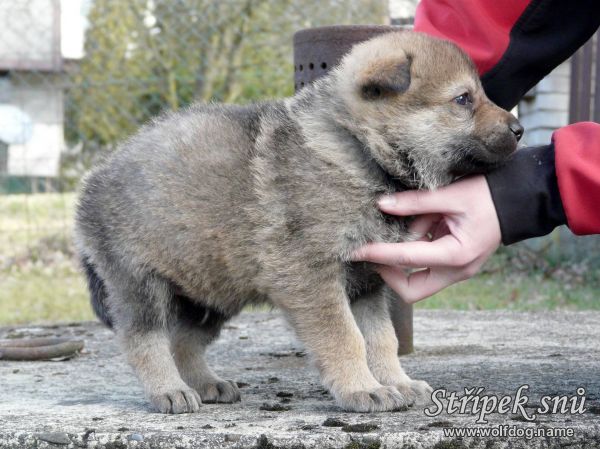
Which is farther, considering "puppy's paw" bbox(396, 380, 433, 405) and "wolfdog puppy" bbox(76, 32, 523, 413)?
"puppy's paw" bbox(396, 380, 433, 405)

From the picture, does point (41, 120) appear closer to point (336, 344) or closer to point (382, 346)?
point (382, 346)

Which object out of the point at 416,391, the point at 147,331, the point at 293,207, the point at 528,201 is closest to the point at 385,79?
the point at 293,207

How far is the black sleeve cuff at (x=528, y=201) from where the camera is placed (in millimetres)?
2814

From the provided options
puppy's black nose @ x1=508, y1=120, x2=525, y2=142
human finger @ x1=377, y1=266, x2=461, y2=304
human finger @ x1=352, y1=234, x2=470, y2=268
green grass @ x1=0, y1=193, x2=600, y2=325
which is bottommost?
green grass @ x1=0, y1=193, x2=600, y2=325

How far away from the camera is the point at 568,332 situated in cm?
469

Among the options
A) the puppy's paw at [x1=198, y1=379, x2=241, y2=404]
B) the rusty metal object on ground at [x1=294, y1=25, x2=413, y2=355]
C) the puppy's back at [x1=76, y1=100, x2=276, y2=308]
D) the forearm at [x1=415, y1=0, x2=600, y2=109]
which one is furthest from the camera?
the rusty metal object on ground at [x1=294, y1=25, x2=413, y2=355]

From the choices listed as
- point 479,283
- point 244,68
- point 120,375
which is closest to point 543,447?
point 120,375

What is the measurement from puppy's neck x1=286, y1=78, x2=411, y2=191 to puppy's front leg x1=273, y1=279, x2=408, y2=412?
1.26 ft

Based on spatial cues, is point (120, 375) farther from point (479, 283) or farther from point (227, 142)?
point (479, 283)

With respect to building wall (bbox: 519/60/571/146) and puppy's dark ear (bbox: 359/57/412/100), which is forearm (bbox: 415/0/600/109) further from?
building wall (bbox: 519/60/571/146)

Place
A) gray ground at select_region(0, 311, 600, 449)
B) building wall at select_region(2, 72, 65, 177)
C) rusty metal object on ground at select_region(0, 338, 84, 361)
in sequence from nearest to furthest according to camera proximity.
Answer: gray ground at select_region(0, 311, 600, 449), rusty metal object on ground at select_region(0, 338, 84, 361), building wall at select_region(2, 72, 65, 177)

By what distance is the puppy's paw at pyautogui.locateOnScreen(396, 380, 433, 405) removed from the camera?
3135 mm

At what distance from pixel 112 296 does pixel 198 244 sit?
388 mm

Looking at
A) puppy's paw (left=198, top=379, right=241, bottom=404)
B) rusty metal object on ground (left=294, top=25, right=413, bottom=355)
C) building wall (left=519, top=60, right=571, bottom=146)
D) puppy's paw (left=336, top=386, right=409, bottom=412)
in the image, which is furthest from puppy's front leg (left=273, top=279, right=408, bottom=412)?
building wall (left=519, top=60, right=571, bottom=146)
